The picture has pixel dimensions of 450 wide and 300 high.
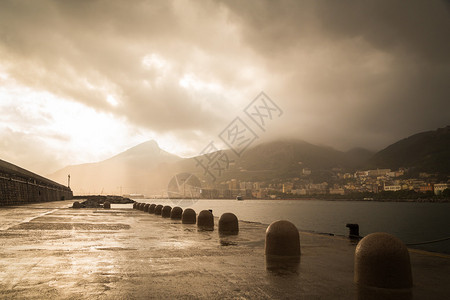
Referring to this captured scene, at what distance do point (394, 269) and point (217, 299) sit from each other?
3409mm

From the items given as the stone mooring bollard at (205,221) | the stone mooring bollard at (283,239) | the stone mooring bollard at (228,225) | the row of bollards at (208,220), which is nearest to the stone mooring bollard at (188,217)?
the row of bollards at (208,220)

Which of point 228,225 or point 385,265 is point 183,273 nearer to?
point 385,265

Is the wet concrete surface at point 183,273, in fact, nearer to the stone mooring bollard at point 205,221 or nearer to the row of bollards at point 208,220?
the row of bollards at point 208,220

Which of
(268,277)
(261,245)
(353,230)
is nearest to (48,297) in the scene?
(268,277)

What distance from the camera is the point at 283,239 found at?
9852 millimetres

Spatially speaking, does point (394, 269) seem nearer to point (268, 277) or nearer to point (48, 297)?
point (268, 277)

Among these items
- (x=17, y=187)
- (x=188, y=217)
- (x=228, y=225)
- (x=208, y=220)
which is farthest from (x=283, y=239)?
(x=17, y=187)

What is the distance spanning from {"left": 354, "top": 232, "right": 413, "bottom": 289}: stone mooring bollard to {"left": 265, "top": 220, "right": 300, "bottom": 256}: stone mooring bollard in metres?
3.19

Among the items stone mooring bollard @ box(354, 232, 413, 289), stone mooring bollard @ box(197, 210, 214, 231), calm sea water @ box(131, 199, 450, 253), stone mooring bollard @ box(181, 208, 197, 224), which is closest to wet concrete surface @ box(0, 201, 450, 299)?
stone mooring bollard @ box(354, 232, 413, 289)

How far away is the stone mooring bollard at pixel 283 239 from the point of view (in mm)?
9852

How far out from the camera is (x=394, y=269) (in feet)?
21.4

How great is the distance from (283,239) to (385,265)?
359 cm

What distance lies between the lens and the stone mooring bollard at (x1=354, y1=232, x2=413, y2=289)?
21.3ft

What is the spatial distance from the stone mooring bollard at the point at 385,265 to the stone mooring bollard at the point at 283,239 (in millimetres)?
3192
